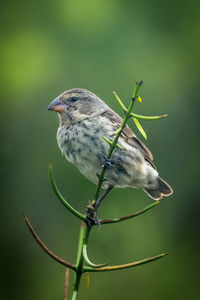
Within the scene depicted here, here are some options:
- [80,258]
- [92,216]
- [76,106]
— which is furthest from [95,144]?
[80,258]

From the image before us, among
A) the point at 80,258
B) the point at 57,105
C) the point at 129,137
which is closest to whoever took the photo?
the point at 80,258

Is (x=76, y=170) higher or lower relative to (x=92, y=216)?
lower

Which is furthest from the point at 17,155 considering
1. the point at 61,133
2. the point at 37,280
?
the point at 61,133

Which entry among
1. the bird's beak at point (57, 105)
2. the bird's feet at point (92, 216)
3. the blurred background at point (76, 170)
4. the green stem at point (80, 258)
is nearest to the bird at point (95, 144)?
the bird's beak at point (57, 105)

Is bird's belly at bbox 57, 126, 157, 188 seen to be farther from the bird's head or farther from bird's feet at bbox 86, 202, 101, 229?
bird's feet at bbox 86, 202, 101, 229

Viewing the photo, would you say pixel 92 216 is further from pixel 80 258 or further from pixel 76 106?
pixel 76 106

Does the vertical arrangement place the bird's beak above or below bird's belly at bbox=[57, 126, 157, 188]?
above

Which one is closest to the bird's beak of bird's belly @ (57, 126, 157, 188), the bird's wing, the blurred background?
bird's belly @ (57, 126, 157, 188)

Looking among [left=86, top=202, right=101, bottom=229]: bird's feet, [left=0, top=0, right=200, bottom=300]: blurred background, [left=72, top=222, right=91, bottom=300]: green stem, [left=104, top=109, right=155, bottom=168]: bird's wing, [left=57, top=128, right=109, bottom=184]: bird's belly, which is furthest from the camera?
[left=0, top=0, right=200, bottom=300]: blurred background

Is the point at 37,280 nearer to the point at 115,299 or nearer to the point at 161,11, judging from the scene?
the point at 115,299
